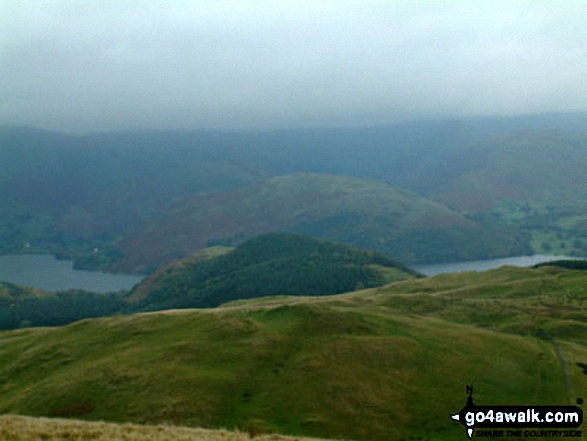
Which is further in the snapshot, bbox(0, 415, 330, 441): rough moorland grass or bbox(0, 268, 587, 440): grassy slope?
bbox(0, 268, 587, 440): grassy slope

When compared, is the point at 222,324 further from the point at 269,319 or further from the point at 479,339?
the point at 479,339

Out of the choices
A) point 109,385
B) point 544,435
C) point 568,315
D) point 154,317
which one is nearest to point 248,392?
point 109,385

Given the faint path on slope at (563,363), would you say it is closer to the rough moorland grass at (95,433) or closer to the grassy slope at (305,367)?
the grassy slope at (305,367)

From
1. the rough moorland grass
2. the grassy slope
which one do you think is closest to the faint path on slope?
the grassy slope

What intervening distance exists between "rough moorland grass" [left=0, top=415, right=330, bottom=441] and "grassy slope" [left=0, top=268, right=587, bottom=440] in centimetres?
2206

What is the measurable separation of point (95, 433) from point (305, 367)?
4735 centimetres

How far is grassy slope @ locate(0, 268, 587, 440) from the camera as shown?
76.9 metres

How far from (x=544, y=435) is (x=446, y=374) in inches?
854

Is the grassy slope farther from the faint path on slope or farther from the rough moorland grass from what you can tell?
the rough moorland grass

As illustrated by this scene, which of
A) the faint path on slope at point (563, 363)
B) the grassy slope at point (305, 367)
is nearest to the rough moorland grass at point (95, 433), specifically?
the grassy slope at point (305, 367)

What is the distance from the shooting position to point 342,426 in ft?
238

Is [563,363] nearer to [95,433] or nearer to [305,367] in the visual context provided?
[305,367]

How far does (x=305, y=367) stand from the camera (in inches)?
3526

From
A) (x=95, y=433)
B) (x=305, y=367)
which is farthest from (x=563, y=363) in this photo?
(x=95, y=433)
